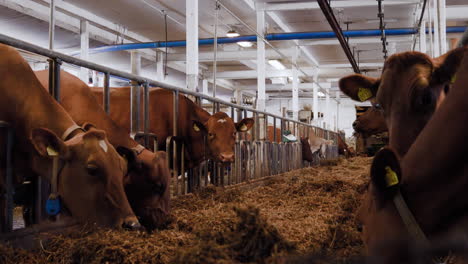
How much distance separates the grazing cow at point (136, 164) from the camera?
3809 millimetres

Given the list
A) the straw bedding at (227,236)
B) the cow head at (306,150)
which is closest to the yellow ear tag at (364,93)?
the straw bedding at (227,236)

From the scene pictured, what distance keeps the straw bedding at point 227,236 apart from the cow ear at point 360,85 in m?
1.13

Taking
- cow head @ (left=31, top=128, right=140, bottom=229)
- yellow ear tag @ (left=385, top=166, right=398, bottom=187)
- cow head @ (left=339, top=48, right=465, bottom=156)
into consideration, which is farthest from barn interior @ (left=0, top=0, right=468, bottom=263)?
cow head @ (left=339, top=48, right=465, bottom=156)

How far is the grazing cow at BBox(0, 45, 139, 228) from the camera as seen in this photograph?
9.84 ft

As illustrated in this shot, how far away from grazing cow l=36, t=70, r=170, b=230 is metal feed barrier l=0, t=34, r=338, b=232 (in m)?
0.28

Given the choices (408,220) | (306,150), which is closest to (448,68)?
(408,220)

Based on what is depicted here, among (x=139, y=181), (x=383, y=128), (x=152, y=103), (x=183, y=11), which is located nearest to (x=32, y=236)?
(x=139, y=181)

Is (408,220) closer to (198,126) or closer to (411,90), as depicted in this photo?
(411,90)

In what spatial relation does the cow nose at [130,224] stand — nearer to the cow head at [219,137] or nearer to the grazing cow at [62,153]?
the grazing cow at [62,153]

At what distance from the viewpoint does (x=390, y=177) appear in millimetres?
1903

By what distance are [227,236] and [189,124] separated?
4.45 meters

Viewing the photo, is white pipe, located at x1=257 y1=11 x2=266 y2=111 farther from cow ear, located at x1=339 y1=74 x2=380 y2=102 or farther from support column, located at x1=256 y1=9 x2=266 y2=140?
cow ear, located at x1=339 y1=74 x2=380 y2=102

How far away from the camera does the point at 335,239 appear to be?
3055mm

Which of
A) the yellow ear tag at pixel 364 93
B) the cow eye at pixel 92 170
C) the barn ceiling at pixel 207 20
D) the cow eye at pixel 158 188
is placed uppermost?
the barn ceiling at pixel 207 20
